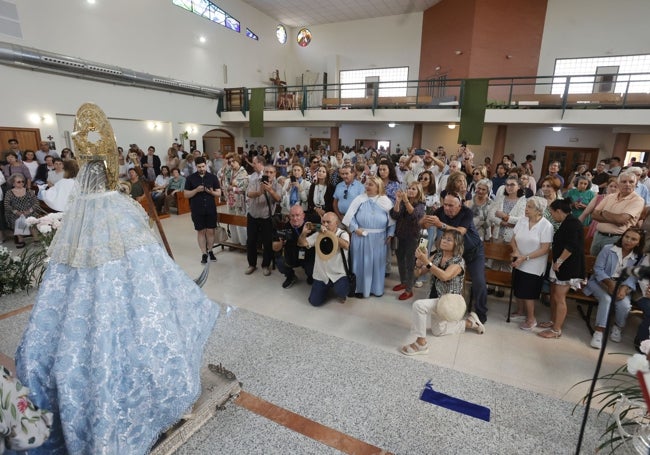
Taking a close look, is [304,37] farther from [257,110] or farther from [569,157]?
[569,157]

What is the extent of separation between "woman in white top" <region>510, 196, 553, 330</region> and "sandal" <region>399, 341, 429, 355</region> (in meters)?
1.26

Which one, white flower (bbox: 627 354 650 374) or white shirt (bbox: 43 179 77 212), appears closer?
white flower (bbox: 627 354 650 374)

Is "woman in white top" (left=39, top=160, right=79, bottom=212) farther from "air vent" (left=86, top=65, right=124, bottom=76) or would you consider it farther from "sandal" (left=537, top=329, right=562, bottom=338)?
"air vent" (left=86, top=65, right=124, bottom=76)

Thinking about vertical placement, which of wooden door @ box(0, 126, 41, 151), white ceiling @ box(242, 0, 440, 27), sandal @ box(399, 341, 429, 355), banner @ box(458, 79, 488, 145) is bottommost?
sandal @ box(399, 341, 429, 355)

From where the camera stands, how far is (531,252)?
11.2 feet

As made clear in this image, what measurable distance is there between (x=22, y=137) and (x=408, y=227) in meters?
10.1

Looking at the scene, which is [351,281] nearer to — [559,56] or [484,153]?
[484,153]

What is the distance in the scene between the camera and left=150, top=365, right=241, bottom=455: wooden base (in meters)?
1.93

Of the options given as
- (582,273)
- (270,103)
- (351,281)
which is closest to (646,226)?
(582,273)

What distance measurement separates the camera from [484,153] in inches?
523

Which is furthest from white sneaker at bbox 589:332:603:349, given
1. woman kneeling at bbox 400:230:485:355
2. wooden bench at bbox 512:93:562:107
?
wooden bench at bbox 512:93:562:107

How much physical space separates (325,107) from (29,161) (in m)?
9.09

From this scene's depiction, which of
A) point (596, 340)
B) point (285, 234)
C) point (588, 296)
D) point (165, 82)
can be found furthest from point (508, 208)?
point (165, 82)

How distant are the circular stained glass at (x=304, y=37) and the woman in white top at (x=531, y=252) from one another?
54.2 ft
